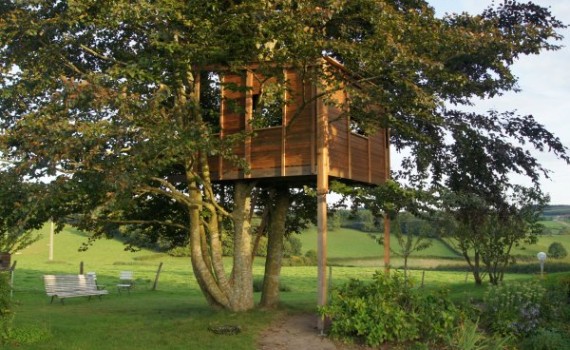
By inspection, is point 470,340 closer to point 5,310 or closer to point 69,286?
point 5,310

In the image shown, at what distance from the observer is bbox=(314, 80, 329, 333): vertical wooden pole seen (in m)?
13.7

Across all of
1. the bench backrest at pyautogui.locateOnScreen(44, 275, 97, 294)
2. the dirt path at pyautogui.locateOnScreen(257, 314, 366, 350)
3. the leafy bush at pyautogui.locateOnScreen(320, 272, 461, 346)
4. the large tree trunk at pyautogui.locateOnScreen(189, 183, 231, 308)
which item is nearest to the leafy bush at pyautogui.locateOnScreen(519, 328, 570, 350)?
the leafy bush at pyautogui.locateOnScreen(320, 272, 461, 346)

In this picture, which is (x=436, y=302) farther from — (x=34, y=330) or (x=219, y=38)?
(x=34, y=330)

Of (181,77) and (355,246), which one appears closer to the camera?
(181,77)

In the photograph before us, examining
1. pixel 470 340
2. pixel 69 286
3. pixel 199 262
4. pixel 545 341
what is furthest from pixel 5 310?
pixel 69 286

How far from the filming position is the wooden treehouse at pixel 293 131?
13914 mm

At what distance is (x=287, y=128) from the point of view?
14961mm

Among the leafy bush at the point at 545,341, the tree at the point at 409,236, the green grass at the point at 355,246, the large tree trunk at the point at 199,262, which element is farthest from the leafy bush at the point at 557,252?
the large tree trunk at the point at 199,262

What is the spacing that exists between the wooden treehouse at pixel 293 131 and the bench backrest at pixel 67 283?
9.88 meters

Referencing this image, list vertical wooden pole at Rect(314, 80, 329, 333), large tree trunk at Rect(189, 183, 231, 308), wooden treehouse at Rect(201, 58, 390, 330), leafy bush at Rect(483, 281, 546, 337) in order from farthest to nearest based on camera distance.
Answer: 1. large tree trunk at Rect(189, 183, 231, 308)
2. wooden treehouse at Rect(201, 58, 390, 330)
3. vertical wooden pole at Rect(314, 80, 329, 333)
4. leafy bush at Rect(483, 281, 546, 337)

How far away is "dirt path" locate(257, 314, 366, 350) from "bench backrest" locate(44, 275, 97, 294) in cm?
1108

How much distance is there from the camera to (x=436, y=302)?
42.2 feet

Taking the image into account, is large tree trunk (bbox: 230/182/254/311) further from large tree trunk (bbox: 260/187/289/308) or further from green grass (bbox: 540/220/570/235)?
green grass (bbox: 540/220/570/235)

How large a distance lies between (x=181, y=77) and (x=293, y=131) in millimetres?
3333
